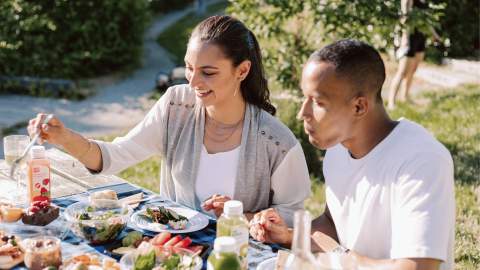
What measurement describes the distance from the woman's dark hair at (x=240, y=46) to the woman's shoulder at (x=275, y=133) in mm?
117

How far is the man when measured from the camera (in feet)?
5.76

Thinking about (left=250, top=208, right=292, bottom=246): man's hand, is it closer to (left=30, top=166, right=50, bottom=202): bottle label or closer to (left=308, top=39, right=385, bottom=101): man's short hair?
(left=308, top=39, right=385, bottom=101): man's short hair

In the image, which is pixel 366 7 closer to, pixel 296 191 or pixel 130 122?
pixel 296 191

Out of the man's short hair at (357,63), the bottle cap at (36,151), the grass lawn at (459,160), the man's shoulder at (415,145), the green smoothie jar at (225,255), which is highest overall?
the man's short hair at (357,63)

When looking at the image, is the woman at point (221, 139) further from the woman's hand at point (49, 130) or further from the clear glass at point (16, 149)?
the clear glass at point (16, 149)

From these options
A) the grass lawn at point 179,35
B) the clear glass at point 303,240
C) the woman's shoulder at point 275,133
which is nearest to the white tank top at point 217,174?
the woman's shoulder at point 275,133

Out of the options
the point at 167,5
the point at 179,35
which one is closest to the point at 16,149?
the point at 179,35

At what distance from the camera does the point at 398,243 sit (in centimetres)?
179

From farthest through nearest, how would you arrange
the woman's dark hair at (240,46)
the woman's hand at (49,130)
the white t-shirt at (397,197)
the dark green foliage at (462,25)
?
the dark green foliage at (462,25), the woman's dark hair at (240,46), the woman's hand at (49,130), the white t-shirt at (397,197)

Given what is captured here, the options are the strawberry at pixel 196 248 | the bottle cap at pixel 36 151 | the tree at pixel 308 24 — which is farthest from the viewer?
the tree at pixel 308 24

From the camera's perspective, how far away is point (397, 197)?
1.85 meters

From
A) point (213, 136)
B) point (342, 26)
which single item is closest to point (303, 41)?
point (342, 26)

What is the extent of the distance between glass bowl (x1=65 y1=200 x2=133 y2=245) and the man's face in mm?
728

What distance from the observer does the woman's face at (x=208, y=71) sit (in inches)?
99.6
